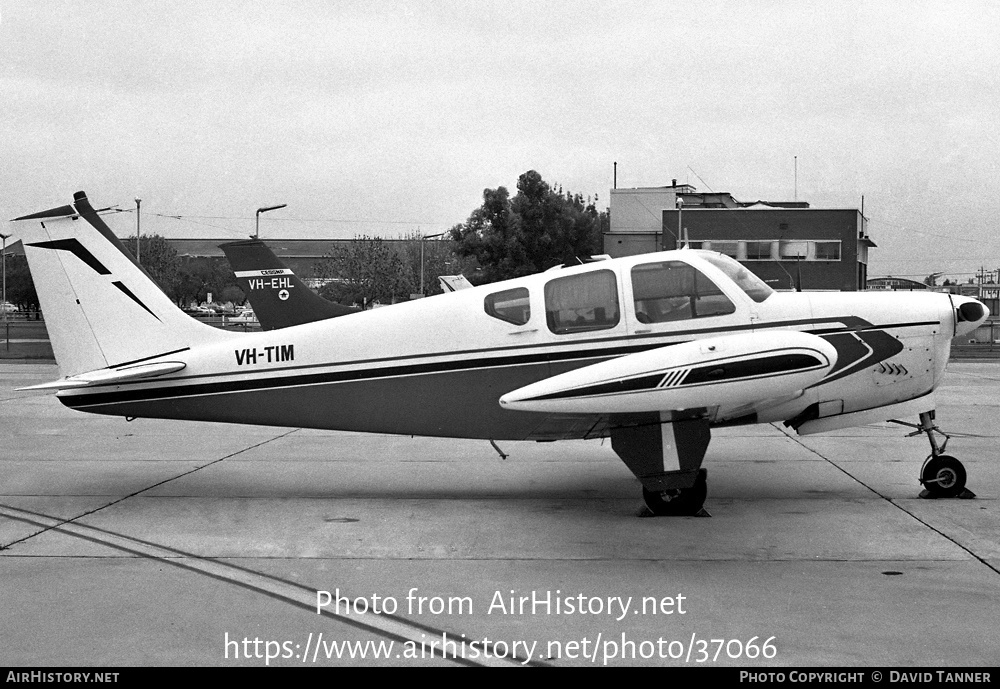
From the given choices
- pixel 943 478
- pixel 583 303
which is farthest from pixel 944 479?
pixel 583 303

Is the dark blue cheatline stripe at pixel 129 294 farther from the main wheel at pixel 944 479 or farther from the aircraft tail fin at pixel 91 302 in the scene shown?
the main wheel at pixel 944 479

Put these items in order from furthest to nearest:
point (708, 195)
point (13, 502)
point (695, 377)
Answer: point (708, 195) → point (13, 502) → point (695, 377)

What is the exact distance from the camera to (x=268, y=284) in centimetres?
2309

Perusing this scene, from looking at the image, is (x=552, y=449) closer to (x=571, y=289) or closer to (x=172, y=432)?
(x=571, y=289)

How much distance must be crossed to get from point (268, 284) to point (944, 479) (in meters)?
17.4

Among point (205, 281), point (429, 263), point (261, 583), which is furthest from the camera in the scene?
point (205, 281)

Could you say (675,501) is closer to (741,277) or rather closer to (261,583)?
(741,277)

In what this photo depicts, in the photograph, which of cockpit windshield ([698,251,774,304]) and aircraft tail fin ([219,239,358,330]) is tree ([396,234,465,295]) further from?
cockpit windshield ([698,251,774,304])

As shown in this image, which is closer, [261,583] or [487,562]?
[261,583]

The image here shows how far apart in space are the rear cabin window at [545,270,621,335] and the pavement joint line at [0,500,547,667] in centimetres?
341

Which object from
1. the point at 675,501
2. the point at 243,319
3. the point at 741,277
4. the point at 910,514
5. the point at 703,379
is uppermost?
the point at 741,277

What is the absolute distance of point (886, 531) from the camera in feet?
25.1
